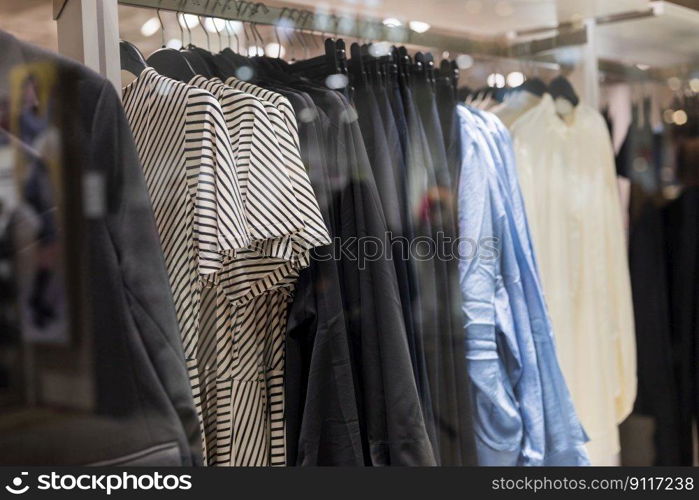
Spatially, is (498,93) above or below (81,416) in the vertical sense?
above

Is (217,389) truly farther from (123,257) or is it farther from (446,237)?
(446,237)

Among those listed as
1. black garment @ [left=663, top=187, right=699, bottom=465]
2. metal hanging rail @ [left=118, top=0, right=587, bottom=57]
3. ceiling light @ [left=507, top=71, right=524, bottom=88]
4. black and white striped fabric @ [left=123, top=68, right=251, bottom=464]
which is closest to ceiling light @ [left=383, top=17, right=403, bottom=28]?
metal hanging rail @ [left=118, top=0, right=587, bottom=57]

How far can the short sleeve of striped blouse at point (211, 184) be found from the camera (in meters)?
0.89

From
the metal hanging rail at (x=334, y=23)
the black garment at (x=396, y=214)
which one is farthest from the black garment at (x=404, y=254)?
the metal hanging rail at (x=334, y=23)

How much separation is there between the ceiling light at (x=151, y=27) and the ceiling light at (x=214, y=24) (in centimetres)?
7

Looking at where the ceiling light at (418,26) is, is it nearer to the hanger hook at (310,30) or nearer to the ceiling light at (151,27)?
the hanger hook at (310,30)

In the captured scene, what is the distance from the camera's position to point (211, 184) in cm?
91

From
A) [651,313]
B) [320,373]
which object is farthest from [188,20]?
[651,313]

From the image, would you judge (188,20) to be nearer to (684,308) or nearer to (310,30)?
(310,30)

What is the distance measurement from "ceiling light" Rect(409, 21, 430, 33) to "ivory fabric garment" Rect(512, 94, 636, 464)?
0.22m

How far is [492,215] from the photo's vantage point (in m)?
1.19

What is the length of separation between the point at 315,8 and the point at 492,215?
15.0 inches

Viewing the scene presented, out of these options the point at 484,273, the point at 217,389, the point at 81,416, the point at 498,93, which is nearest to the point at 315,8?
the point at 498,93

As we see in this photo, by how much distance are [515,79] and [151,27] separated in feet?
1.84
